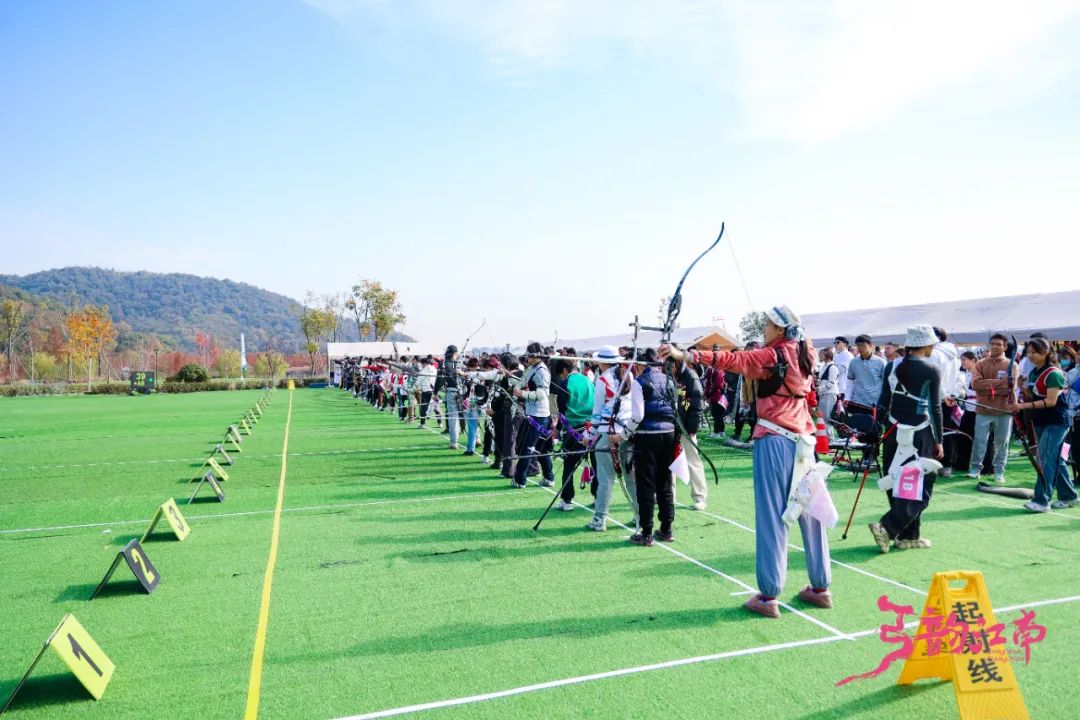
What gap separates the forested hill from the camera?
445ft

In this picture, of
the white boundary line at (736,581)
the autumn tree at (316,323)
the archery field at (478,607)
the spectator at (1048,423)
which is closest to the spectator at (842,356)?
the archery field at (478,607)

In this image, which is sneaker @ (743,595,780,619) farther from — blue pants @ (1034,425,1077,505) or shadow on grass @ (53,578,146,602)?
blue pants @ (1034,425,1077,505)

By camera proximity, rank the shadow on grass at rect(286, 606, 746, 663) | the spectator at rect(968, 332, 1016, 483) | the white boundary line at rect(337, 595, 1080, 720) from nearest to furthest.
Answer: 1. the white boundary line at rect(337, 595, 1080, 720)
2. the shadow on grass at rect(286, 606, 746, 663)
3. the spectator at rect(968, 332, 1016, 483)

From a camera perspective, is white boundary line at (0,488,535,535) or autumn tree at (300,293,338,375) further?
autumn tree at (300,293,338,375)

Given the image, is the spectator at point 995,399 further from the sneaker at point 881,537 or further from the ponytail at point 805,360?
the ponytail at point 805,360

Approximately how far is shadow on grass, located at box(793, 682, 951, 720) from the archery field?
0.01m

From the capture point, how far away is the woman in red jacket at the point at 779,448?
4.63 meters

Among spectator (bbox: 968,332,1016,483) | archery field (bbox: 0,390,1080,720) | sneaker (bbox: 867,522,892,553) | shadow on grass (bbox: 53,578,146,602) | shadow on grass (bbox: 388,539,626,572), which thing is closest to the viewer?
archery field (bbox: 0,390,1080,720)

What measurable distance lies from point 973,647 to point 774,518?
146cm

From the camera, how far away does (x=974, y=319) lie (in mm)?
20391

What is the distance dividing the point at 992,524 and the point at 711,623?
13.7ft

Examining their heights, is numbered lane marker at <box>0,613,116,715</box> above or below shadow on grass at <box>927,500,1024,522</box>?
above

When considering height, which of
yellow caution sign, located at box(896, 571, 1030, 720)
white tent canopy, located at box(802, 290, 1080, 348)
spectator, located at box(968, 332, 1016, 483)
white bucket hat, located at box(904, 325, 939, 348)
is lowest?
yellow caution sign, located at box(896, 571, 1030, 720)

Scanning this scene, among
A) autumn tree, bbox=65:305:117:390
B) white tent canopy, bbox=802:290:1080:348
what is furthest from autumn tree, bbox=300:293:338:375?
white tent canopy, bbox=802:290:1080:348
